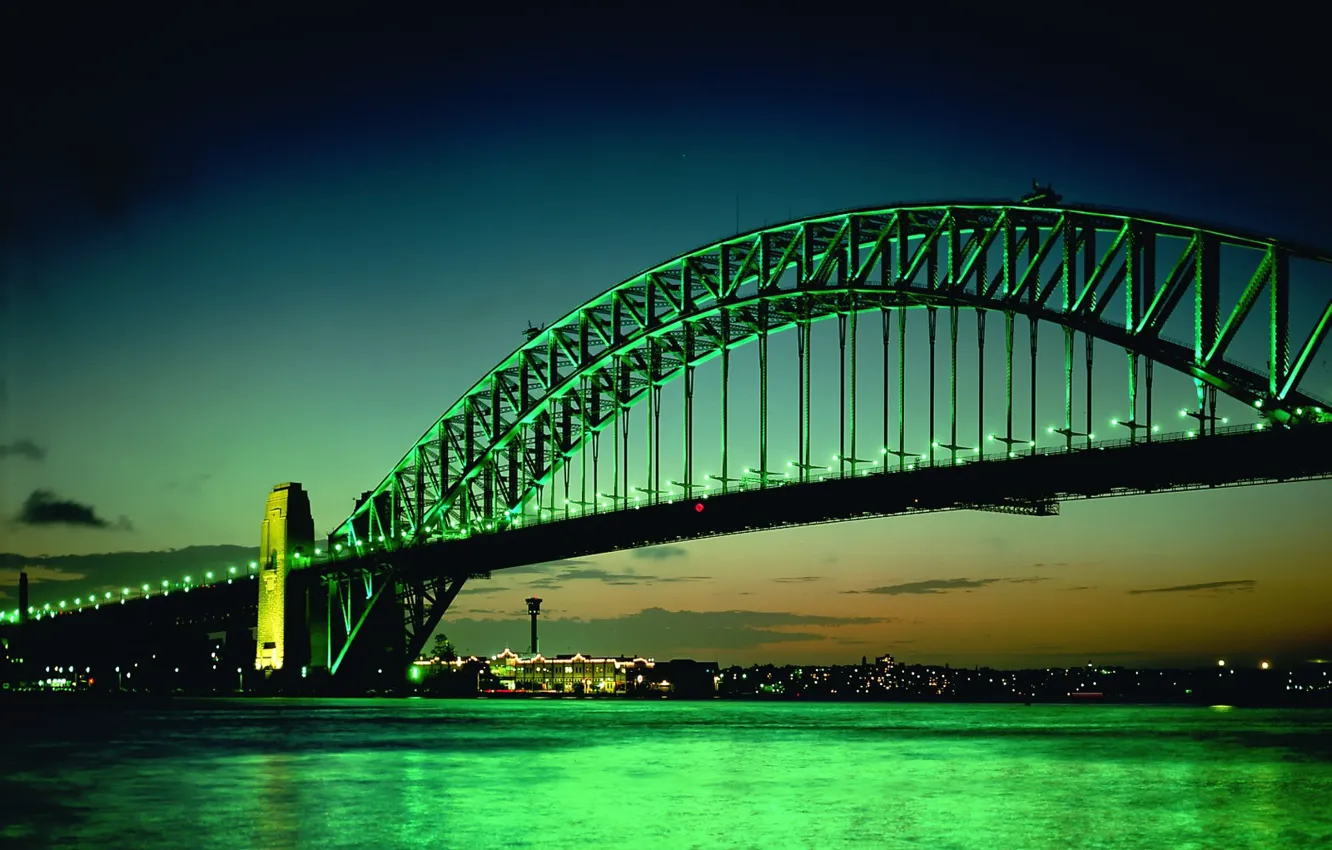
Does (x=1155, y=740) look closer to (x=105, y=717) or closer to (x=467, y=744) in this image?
(x=467, y=744)

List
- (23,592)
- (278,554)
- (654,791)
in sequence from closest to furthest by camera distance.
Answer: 1. (654,791)
2. (278,554)
3. (23,592)

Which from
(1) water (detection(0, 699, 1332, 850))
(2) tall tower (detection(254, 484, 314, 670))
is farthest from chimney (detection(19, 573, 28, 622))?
(1) water (detection(0, 699, 1332, 850))

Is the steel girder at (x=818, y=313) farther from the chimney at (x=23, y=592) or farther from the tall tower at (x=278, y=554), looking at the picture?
the chimney at (x=23, y=592)

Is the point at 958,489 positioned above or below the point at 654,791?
above

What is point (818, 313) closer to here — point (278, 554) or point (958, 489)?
point (958, 489)

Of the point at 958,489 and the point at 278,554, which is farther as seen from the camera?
the point at 278,554

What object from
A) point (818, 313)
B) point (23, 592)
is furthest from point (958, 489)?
point (23, 592)

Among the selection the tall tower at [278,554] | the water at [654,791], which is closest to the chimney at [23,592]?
the tall tower at [278,554]

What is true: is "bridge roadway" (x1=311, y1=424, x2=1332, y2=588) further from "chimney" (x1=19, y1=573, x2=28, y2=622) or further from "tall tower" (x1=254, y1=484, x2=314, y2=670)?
"chimney" (x1=19, y1=573, x2=28, y2=622)
